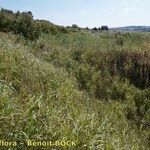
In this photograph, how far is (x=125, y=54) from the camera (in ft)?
53.1

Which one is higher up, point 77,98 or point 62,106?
point 62,106

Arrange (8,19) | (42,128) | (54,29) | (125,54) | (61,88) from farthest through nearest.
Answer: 1. (54,29)
2. (8,19)
3. (125,54)
4. (61,88)
5. (42,128)

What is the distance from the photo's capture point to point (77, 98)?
330 inches

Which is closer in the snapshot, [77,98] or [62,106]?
[62,106]

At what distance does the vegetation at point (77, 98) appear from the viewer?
15.1 ft

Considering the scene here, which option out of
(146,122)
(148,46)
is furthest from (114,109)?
(148,46)

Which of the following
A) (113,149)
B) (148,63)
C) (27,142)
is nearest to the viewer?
(27,142)

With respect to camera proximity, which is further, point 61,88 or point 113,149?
point 61,88

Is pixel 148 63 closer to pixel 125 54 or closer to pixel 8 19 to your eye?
pixel 125 54

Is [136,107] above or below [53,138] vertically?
below

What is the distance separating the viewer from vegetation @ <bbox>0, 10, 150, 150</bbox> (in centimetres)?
460

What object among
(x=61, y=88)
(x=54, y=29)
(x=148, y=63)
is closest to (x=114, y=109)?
(x=61, y=88)

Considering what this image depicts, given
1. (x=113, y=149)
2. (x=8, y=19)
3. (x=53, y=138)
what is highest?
(x=8, y=19)

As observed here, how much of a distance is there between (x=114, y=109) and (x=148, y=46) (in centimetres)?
841
